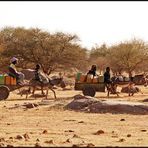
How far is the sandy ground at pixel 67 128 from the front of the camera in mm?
10305

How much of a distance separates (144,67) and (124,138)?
36.4 m

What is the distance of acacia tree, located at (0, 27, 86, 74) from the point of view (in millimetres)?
42781

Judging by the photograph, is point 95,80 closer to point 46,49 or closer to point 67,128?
point 67,128

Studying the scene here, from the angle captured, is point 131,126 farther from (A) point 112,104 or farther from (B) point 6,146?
(B) point 6,146

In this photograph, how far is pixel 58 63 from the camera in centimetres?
4281

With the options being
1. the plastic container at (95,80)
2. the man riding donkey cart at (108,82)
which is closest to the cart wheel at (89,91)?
the plastic container at (95,80)

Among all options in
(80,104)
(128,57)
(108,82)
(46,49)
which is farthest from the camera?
(128,57)

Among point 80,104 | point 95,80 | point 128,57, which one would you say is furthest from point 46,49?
point 80,104

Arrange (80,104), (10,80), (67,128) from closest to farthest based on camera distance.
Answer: (67,128), (80,104), (10,80)

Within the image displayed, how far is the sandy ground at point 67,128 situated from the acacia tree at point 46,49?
80.7 ft

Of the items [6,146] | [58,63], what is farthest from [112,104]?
[58,63]

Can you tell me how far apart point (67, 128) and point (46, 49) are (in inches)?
1227

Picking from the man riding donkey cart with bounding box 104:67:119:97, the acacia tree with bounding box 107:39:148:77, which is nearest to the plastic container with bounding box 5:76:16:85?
the man riding donkey cart with bounding box 104:67:119:97

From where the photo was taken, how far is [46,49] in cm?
4372
